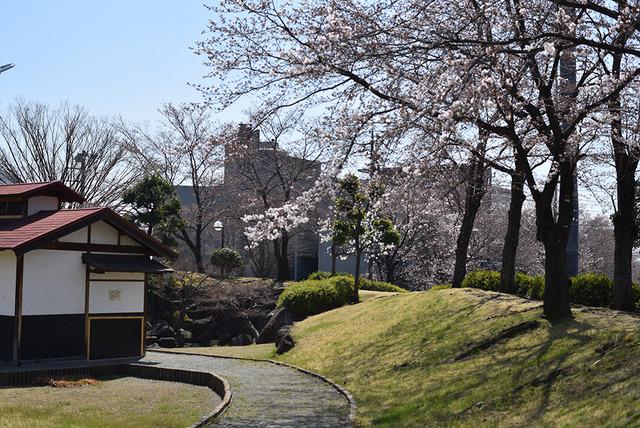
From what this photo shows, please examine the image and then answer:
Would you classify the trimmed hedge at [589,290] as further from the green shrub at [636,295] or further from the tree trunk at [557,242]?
the tree trunk at [557,242]

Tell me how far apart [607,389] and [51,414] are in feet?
24.7

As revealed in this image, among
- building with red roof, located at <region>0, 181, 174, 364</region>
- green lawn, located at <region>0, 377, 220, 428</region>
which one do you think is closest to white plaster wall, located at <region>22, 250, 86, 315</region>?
building with red roof, located at <region>0, 181, 174, 364</region>

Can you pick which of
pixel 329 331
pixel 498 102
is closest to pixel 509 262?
pixel 329 331

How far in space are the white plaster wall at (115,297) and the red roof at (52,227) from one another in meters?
1.08

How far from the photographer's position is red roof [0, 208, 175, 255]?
51.5ft

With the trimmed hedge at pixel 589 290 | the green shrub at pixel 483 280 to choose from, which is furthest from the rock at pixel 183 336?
the trimmed hedge at pixel 589 290

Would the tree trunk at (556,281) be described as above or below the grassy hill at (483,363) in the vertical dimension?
above

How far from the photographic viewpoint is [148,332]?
25844mm

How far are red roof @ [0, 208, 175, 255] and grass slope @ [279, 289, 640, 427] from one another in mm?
4637

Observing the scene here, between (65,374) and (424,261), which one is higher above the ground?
(424,261)

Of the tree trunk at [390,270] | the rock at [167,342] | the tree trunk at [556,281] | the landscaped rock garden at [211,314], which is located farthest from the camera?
the tree trunk at [390,270]

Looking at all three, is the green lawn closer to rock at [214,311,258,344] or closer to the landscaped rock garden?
the landscaped rock garden

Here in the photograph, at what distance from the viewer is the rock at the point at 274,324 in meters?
22.7

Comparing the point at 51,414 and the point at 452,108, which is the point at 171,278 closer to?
the point at 51,414
